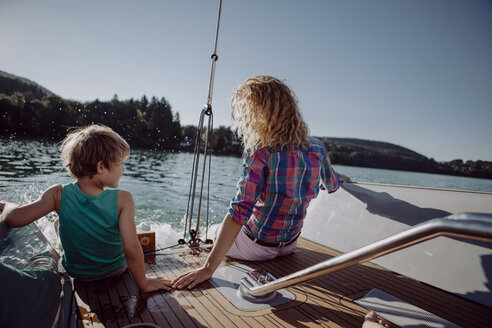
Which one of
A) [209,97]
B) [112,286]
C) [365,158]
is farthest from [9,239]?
[365,158]

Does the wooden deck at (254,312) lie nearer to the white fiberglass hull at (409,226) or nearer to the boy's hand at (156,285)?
the boy's hand at (156,285)

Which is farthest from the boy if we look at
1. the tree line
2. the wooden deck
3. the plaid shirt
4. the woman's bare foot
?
the tree line

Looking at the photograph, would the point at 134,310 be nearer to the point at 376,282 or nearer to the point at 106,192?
the point at 106,192

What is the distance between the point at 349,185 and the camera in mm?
3229

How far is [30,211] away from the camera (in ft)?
4.47

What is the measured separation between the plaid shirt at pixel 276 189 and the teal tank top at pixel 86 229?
2.29 ft

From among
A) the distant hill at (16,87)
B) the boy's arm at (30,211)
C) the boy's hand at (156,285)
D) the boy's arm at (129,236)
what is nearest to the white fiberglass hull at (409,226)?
the boy's hand at (156,285)

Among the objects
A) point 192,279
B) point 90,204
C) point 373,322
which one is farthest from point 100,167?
point 373,322

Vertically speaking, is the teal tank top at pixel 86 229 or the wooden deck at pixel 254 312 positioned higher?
the teal tank top at pixel 86 229

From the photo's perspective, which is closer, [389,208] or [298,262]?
[298,262]

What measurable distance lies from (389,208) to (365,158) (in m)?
47.1

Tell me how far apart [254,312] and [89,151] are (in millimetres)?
1301

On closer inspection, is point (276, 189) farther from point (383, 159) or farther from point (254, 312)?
point (383, 159)

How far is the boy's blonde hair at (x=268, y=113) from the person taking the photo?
1.65 m
